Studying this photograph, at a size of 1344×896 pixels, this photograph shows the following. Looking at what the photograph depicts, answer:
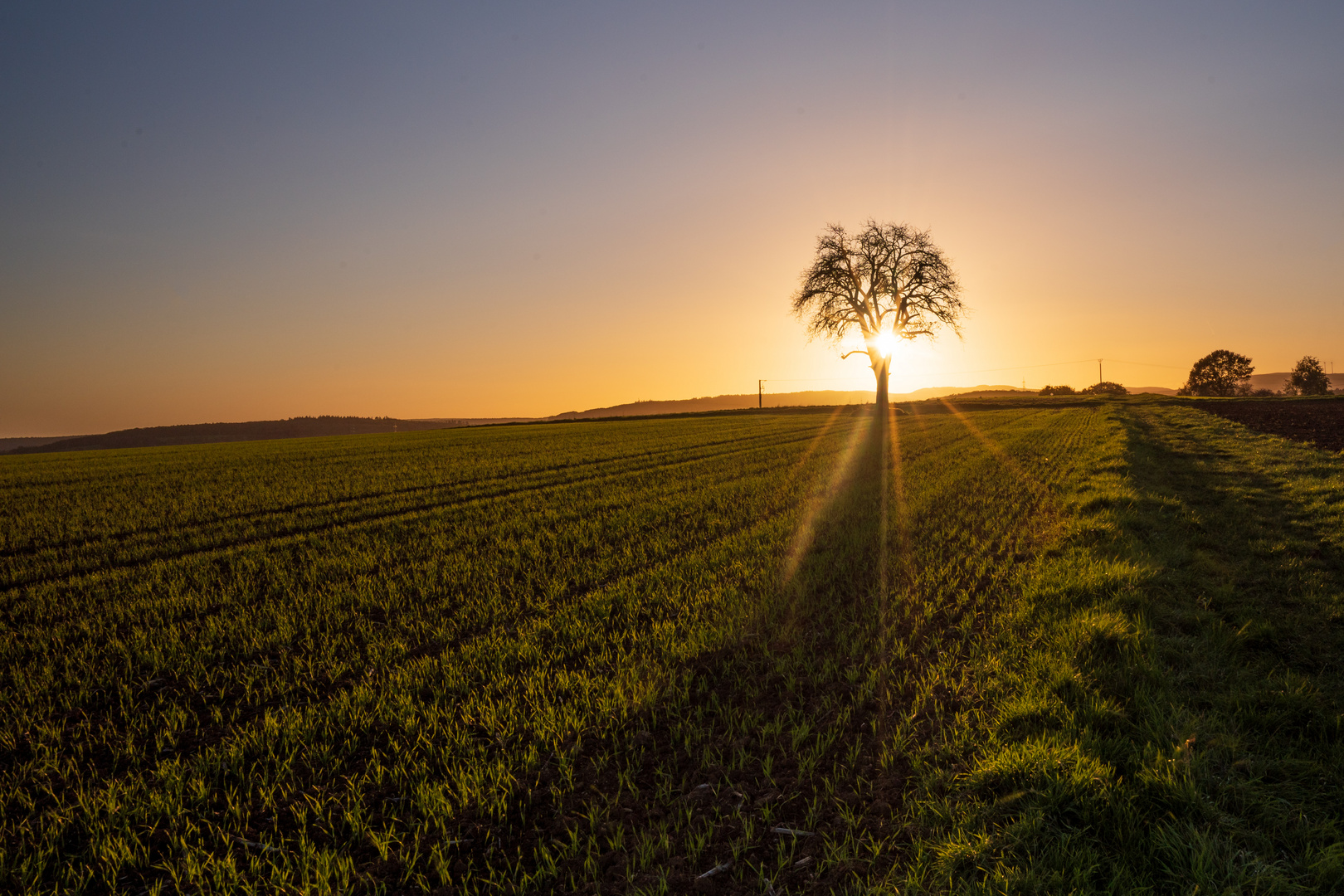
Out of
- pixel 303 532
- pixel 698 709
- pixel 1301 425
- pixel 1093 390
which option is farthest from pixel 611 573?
pixel 1093 390

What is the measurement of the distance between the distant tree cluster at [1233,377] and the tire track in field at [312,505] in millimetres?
133647

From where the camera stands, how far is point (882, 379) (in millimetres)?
49594

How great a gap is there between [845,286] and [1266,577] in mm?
44493

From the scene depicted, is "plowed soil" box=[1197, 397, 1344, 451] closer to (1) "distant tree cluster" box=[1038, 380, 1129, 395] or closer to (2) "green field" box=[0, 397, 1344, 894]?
(2) "green field" box=[0, 397, 1344, 894]

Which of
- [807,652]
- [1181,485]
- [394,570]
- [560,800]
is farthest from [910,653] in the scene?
[1181,485]

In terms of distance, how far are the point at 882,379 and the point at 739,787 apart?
1959 inches

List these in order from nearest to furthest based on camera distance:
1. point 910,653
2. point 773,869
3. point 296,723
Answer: point 773,869 < point 296,723 < point 910,653

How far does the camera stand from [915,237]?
1866 inches

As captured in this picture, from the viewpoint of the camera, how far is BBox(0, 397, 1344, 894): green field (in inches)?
121

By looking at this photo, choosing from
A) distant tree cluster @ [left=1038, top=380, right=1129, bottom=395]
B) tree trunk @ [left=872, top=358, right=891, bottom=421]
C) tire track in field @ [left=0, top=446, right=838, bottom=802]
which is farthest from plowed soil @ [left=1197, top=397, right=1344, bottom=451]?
distant tree cluster @ [left=1038, top=380, right=1129, bottom=395]

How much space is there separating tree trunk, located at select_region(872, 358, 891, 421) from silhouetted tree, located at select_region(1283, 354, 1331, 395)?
111673mm

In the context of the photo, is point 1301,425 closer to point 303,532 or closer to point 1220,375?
point 303,532

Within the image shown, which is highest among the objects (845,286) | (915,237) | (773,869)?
(915,237)

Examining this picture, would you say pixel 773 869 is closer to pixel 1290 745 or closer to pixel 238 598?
pixel 1290 745
